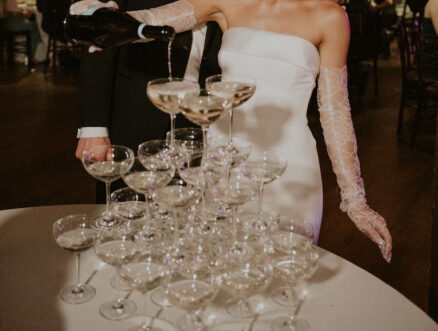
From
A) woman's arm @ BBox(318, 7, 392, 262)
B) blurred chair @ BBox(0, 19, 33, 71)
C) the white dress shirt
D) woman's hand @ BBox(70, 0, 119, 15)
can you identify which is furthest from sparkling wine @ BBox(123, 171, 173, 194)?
blurred chair @ BBox(0, 19, 33, 71)

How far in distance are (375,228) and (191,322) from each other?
2.49 ft

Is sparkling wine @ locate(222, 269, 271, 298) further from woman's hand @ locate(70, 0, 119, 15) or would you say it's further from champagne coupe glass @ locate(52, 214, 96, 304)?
woman's hand @ locate(70, 0, 119, 15)

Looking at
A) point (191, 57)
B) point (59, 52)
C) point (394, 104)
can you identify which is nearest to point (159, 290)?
point (191, 57)

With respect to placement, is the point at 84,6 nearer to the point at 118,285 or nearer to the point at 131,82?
the point at 131,82

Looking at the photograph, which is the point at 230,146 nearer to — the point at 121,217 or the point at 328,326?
the point at 121,217

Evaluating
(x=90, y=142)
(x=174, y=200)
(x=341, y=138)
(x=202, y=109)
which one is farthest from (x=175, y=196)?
(x=90, y=142)

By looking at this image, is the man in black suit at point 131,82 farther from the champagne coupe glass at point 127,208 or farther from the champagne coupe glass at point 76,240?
the champagne coupe glass at point 76,240

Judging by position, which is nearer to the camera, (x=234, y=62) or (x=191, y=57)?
(x=234, y=62)

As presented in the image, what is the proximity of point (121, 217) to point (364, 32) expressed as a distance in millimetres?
6137

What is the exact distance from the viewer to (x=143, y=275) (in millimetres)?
1227

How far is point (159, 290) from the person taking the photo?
1458 millimetres

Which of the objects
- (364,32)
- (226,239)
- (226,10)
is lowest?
(364,32)

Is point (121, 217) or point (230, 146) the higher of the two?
point (230, 146)

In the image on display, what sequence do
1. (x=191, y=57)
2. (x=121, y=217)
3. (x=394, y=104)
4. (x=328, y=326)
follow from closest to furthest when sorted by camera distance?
(x=328, y=326)
(x=121, y=217)
(x=191, y=57)
(x=394, y=104)
